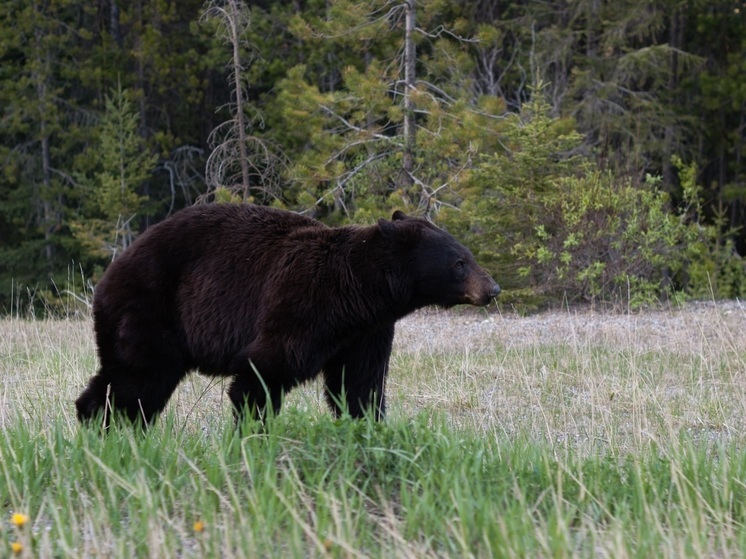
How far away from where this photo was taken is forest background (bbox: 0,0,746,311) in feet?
51.7

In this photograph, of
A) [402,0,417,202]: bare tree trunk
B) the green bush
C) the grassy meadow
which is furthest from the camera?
[402,0,417,202]: bare tree trunk

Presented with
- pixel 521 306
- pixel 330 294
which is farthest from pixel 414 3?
pixel 330 294

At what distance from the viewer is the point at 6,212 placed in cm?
2764

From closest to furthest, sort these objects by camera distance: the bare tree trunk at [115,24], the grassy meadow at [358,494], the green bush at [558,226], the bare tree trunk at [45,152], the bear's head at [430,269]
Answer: the grassy meadow at [358,494] → the bear's head at [430,269] → the green bush at [558,226] → the bare tree trunk at [45,152] → the bare tree trunk at [115,24]

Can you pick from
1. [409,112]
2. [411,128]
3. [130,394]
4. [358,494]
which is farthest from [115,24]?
[358,494]

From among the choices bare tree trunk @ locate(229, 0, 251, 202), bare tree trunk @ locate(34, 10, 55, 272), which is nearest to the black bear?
bare tree trunk @ locate(229, 0, 251, 202)

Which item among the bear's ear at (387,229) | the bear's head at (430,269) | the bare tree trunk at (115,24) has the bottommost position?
the bear's head at (430,269)

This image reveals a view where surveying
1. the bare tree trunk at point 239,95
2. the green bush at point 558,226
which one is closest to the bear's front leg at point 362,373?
the green bush at point 558,226

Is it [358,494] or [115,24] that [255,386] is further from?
[115,24]

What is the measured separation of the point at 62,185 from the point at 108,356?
2263cm

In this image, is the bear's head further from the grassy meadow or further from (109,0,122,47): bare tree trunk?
(109,0,122,47): bare tree trunk

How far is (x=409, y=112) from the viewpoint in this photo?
16.5 metres

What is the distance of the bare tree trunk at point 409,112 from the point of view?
16.7 m

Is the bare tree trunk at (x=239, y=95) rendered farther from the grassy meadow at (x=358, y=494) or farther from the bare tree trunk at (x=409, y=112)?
the grassy meadow at (x=358, y=494)
